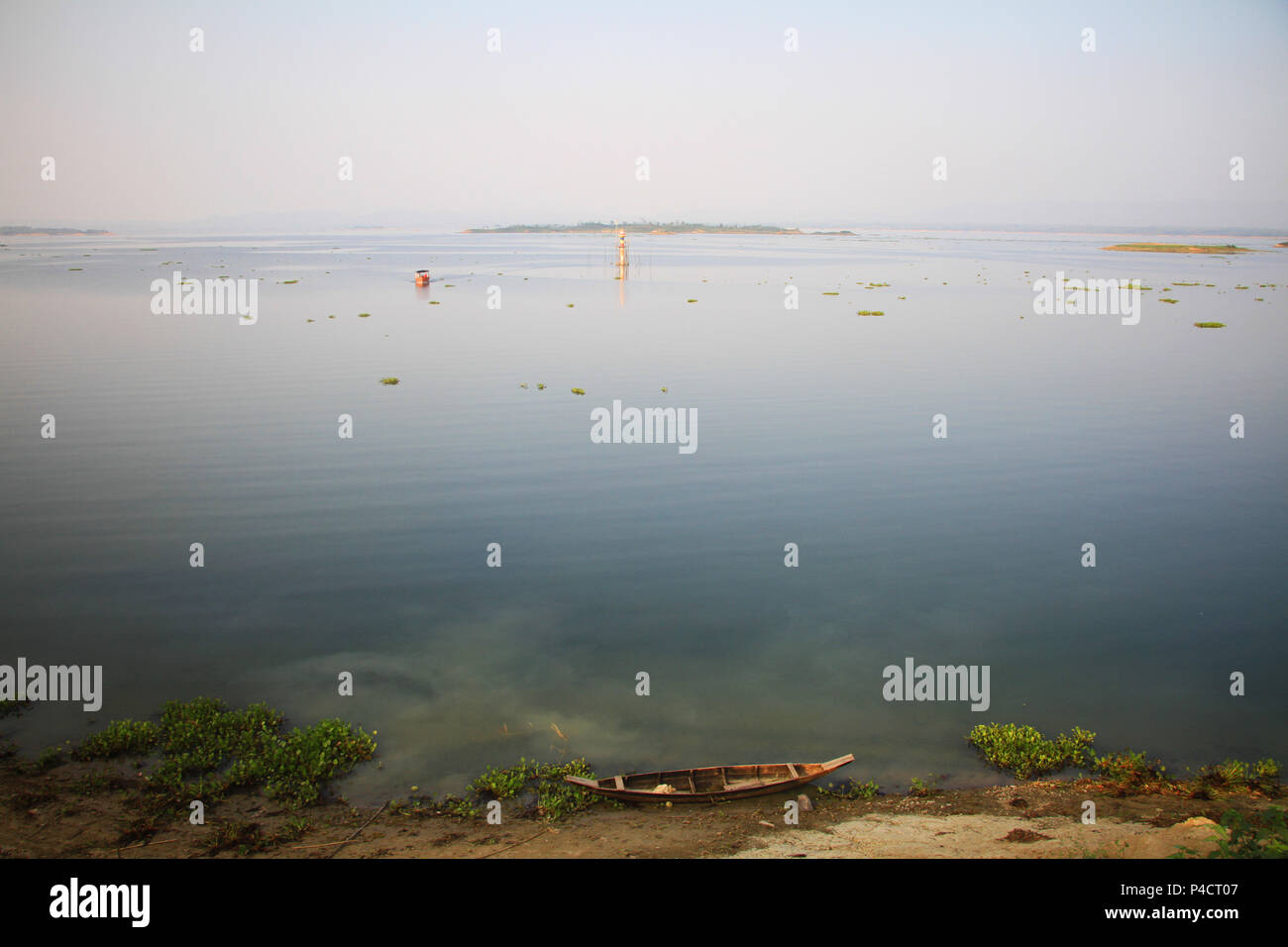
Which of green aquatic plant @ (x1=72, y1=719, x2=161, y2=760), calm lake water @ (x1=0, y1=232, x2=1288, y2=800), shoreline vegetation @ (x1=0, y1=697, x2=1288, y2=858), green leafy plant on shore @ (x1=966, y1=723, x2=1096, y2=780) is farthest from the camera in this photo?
calm lake water @ (x1=0, y1=232, x2=1288, y2=800)

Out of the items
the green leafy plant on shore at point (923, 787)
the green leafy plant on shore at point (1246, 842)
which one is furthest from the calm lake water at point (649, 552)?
the green leafy plant on shore at point (1246, 842)

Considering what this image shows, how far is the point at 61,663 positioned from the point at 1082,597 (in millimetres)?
20219

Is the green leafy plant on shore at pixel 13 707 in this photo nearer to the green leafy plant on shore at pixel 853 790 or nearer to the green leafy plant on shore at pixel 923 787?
the green leafy plant on shore at pixel 853 790

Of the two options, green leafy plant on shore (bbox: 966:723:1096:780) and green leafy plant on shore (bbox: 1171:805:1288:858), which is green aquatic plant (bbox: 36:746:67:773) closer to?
green leafy plant on shore (bbox: 966:723:1096:780)

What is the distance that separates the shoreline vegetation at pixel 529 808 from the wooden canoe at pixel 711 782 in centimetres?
17

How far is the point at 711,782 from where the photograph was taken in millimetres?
12836

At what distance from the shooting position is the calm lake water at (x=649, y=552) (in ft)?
48.8

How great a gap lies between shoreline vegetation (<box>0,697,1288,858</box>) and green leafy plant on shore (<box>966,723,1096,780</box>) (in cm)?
3

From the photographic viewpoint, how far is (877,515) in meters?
23.9

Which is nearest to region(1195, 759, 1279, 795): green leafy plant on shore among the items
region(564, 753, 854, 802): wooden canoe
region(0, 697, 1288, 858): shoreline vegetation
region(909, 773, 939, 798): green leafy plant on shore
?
region(0, 697, 1288, 858): shoreline vegetation

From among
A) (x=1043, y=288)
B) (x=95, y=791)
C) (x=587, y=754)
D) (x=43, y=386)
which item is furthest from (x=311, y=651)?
(x=1043, y=288)

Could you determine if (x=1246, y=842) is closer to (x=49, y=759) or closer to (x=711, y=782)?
(x=711, y=782)

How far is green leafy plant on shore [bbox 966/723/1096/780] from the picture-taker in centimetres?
1348
